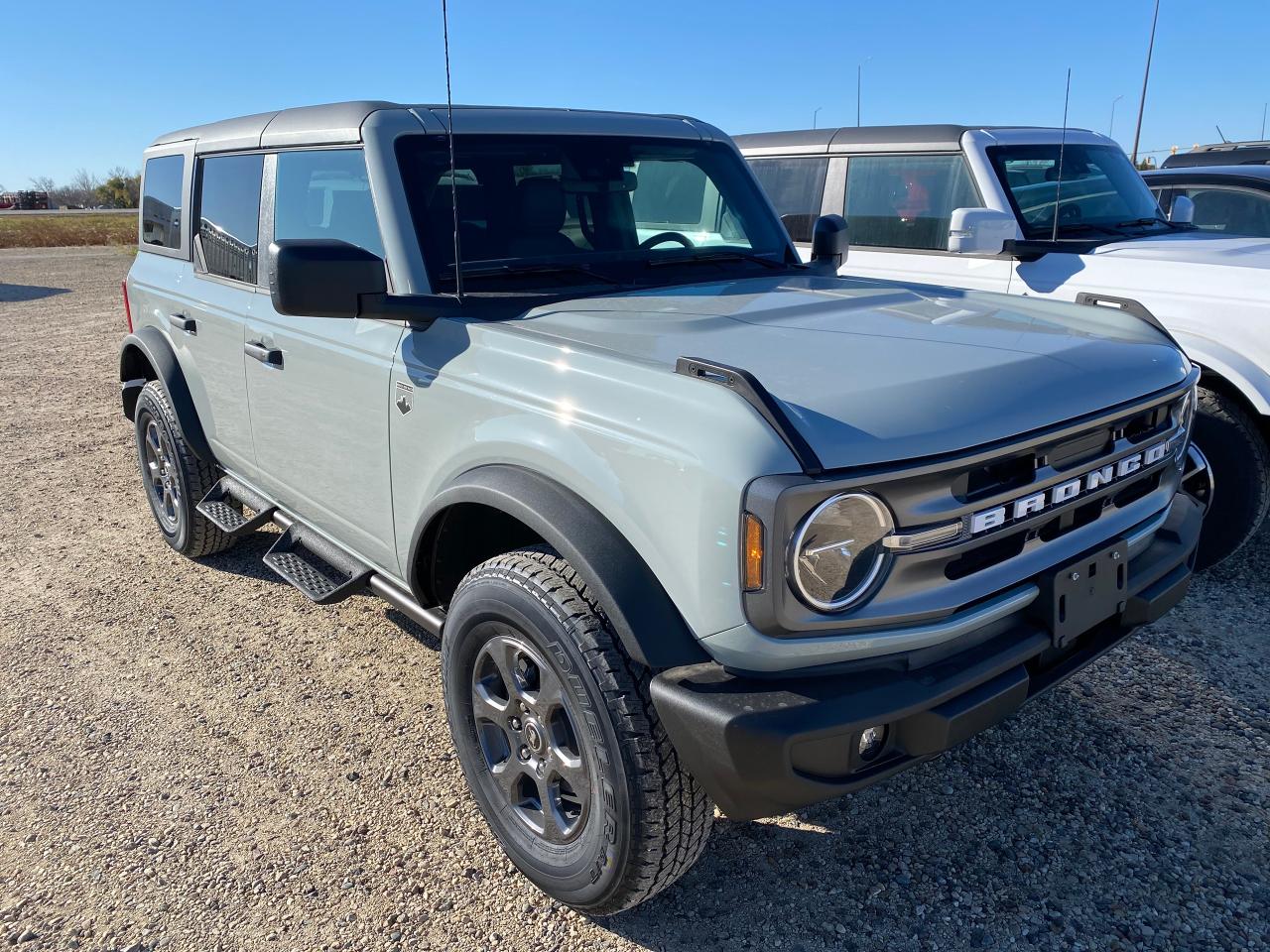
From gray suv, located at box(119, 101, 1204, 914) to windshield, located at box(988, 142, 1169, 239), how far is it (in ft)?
7.17

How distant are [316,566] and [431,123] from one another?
1.59 metres

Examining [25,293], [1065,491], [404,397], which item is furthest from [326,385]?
[25,293]

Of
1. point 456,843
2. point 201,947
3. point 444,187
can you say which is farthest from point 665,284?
point 201,947

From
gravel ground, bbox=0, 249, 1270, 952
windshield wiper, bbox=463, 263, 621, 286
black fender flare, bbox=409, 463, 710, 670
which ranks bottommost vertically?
gravel ground, bbox=0, 249, 1270, 952

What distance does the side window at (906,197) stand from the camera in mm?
5398

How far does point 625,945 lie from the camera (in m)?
2.38

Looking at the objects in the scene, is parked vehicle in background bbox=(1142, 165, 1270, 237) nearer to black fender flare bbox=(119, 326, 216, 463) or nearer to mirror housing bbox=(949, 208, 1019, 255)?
mirror housing bbox=(949, 208, 1019, 255)

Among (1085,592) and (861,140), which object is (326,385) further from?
(861,140)

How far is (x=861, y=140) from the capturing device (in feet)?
19.0

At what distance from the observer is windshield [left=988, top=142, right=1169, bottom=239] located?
17.1ft

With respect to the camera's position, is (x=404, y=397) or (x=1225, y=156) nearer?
(x=404, y=397)

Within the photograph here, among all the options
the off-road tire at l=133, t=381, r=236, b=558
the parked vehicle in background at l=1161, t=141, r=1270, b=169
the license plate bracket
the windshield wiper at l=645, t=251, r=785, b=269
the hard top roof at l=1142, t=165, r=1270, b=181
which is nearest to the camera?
the license plate bracket

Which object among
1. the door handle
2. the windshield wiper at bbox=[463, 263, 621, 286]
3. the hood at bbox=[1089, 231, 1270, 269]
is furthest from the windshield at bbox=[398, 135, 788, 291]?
the hood at bbox=[1089, 231, 1270, 269]

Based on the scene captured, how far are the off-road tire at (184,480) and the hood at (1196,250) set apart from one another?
14.4 feet
